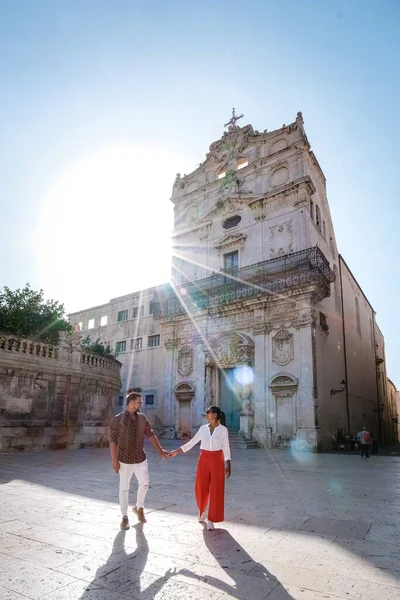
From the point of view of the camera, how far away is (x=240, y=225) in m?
25.2

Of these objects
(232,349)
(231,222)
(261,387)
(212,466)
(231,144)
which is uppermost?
(231,144)

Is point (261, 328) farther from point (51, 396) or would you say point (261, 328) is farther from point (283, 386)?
point (51, 396)

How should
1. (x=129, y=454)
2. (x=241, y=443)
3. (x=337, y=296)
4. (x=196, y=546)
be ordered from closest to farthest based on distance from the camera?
(x=196, y=546) < (x=129, y=454) < (x=241, y=443) < (x=337, y=296)

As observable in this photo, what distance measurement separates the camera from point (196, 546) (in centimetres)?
396

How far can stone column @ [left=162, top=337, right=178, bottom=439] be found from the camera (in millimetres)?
23969

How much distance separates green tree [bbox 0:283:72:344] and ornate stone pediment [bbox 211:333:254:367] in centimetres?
935

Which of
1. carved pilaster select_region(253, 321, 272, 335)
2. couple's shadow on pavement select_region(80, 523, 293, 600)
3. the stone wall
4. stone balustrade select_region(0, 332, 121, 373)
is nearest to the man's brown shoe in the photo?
couple's shadow on pavement select_region(80, 523, 293, 600)

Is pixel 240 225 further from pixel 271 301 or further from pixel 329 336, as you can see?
pixel 329 336

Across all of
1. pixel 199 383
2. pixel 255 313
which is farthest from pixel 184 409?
pixel 255 313

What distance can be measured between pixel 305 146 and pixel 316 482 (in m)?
20.8

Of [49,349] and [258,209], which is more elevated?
[258,209]

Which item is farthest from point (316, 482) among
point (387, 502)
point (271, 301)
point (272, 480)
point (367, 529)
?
point (271, 301)

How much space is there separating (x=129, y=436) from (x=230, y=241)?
2121 centimetres

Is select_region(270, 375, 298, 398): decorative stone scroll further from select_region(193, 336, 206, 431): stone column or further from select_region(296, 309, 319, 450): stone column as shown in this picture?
select_region(193, 336, 206, 431): stone column
